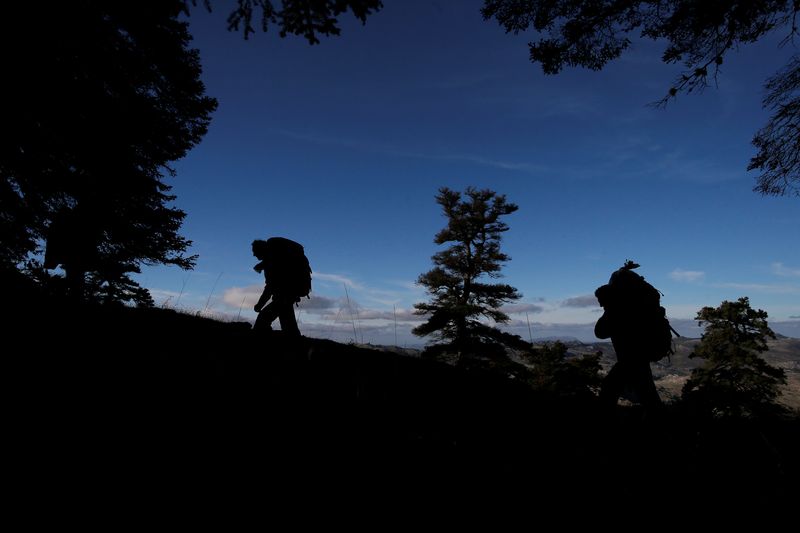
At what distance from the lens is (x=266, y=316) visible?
21.0 ft

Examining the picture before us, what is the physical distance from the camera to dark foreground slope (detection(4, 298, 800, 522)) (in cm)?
186

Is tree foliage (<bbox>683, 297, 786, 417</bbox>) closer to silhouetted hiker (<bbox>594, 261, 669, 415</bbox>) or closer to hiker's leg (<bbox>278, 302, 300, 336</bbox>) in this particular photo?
silhouetted hiker (<bbox>594, 261, 669, 415</bbox>)

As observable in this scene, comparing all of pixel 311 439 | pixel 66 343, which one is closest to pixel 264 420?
pixel 311 439

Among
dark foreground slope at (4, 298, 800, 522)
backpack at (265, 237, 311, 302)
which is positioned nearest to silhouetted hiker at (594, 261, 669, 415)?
dark foreground slope at (4, 298, 800, 522)

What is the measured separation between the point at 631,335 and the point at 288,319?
5368mm

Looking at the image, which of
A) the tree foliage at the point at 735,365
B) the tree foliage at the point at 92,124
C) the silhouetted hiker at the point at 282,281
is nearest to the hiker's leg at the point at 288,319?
the silhouetted hiker at the point at 282,281

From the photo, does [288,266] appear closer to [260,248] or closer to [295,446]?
[260,248]

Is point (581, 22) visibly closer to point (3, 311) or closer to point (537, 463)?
point (537, 463)

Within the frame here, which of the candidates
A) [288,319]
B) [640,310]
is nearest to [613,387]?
[640,310]

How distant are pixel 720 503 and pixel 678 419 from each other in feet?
11.1

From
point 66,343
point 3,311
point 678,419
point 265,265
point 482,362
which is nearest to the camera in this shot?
point 66,343

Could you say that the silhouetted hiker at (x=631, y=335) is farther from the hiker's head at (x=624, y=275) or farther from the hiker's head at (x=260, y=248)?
the hiker's head at (x=260, y=248)

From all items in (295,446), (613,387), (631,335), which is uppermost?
(631,335)

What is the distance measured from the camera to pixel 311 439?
2.57m
